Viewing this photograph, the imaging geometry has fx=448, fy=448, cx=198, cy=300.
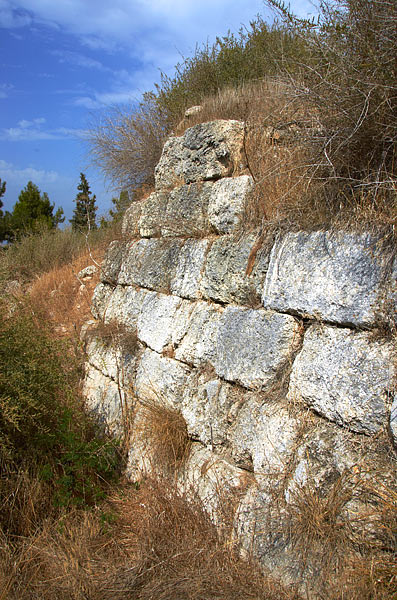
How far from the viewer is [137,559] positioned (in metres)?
2.61

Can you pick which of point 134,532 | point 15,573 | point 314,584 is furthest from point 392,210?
point 15,573

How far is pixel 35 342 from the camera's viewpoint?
4.32m

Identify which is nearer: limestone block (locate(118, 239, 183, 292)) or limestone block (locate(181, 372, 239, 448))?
limestone block (locate(181, 372, 239, 448))

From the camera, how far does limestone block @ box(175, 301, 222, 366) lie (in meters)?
3.67

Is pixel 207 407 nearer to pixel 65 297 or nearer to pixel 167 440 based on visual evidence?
pixel 167 440

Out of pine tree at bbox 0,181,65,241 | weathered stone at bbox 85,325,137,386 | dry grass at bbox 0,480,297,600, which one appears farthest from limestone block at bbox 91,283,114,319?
pine tree at bbox 0,181,65,241

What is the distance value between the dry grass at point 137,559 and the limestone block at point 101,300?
3.05m

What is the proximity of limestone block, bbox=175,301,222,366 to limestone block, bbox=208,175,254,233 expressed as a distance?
2.35 ft

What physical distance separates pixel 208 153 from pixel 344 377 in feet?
9.30

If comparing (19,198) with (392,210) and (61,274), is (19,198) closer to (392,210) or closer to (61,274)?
(61,274)

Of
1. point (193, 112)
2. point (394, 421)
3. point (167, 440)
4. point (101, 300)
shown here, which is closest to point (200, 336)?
point (167, 440)

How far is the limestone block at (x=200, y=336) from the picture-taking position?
3.67 metres

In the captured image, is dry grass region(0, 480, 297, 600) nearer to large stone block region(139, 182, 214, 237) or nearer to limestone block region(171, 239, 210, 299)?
limestone block region(171, 239, 210, 299)

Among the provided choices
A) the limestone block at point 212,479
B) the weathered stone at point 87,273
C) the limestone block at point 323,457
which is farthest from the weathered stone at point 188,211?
the weathered stone at point 87,273
